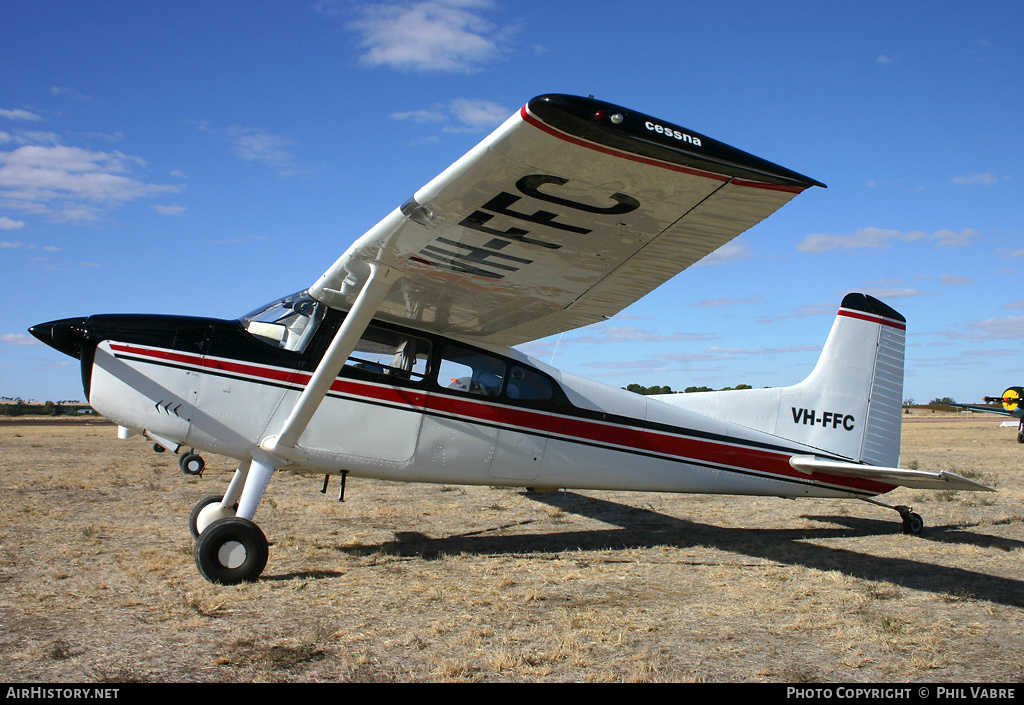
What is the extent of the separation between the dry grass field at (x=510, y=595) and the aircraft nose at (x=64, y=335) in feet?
5.60

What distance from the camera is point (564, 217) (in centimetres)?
379

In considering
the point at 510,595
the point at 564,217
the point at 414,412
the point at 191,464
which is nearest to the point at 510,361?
the point at 414,412

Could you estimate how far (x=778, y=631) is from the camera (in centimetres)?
397

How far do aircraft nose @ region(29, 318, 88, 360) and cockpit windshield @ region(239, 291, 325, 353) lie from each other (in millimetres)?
1232

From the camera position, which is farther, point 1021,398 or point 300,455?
point 1021,398

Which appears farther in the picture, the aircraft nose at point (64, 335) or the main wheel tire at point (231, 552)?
the aircraft nose at point (64, 335)

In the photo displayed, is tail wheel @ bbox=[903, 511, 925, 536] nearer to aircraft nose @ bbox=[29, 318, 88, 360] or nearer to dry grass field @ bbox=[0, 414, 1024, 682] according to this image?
dry grass field @ bbox=[0, 414, 1024, 682]

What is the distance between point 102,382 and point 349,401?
195 cm

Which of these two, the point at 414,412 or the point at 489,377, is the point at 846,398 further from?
the point at 414,412

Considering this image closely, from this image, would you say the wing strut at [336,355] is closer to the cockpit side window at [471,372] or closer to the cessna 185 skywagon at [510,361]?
the cessna 185 skywagon at [510,361]

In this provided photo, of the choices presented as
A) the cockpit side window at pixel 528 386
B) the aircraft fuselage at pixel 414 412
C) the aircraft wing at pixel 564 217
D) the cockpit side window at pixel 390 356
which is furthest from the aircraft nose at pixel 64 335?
the cockpit side window at pixel 528 386

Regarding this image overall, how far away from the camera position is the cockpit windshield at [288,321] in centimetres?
577
